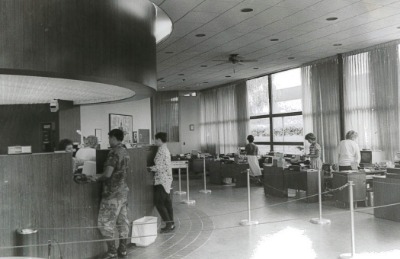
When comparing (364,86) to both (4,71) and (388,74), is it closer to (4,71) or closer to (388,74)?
(388,74)

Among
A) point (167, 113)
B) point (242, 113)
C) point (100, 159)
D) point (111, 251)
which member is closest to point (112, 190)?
point (100, 159)

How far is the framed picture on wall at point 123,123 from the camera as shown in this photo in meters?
12.5

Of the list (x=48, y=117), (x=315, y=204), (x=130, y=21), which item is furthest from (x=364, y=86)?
(x=48, y=117)

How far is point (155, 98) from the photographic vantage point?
17.6 m

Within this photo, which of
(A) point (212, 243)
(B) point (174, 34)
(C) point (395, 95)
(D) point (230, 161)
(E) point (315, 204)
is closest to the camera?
(A) point (212, 243)

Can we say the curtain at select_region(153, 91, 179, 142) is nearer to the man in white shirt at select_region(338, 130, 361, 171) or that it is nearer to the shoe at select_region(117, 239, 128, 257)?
the man in white shirt at select_region(338, 130, 361, 171)

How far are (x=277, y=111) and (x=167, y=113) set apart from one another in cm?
579

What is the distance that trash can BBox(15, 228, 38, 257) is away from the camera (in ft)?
14.0

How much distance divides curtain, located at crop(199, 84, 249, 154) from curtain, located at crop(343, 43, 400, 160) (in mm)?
5225

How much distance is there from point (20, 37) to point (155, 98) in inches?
531

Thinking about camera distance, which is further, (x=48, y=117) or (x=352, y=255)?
(x=48, y=117)

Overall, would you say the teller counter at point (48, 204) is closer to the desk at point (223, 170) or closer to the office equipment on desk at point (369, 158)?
the office equipment on desk at point (369, 158)

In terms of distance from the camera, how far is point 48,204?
4.53 m

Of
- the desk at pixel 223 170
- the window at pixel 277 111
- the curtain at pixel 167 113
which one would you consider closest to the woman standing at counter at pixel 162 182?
the desk at pixel 223 170
